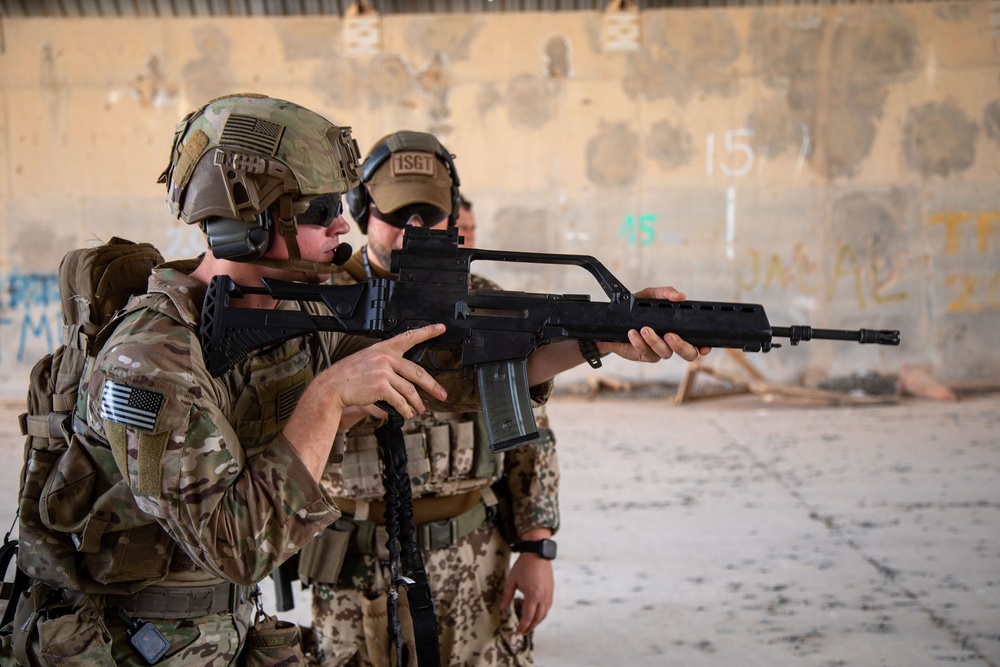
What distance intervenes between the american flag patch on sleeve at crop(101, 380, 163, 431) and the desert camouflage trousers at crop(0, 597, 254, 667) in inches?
15.9

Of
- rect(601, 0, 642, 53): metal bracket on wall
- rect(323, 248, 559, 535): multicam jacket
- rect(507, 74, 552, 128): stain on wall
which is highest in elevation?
rect(601, 0, 642, 53): metal bracket on wall

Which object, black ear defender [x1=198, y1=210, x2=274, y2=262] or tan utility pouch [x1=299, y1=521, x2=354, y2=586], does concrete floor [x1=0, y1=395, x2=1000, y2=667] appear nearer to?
tan utility pouch [x1=299, y1=521, x2=354, y2=586]

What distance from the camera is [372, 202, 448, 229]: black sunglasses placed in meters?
2.46

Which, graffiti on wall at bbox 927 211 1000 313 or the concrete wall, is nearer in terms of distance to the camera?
the concrete wall

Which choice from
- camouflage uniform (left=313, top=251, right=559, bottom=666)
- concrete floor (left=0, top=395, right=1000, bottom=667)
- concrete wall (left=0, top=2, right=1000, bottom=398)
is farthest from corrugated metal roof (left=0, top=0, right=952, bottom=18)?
camouflage uniform (left=313, top=251, right=559, bottom=666)

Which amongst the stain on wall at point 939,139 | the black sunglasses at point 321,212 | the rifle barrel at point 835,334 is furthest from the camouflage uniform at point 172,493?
the stain on wall at point 939,139

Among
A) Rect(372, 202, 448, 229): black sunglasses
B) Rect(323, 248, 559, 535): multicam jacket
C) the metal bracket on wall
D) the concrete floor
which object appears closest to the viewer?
Rect(323, 248, 559, 535): multicam jacket

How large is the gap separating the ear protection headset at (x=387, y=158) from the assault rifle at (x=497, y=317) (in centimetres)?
61

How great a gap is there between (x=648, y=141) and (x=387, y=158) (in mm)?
7098

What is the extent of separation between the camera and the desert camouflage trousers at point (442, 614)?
2.21 meters

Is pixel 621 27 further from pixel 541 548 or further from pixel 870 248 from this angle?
pixel 541 548

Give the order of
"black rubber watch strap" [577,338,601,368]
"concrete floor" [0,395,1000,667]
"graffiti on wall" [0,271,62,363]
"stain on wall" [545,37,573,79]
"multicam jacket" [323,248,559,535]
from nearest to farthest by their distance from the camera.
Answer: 1. "black rubber watch strap" [577,338,601,368]
2. "multicam jacket" [323,248,559,535]
3. "concrete floor" [0,395,1000,667]
4. "stain on wall" [545,37,573,79]
5. "graffiti on wall" [0,271,62,363]

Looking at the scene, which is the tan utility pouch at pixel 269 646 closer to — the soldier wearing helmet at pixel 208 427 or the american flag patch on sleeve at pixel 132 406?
the soldier wearing helmet at pixel 208 427

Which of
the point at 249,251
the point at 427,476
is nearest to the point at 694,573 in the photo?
the point at 427,476
